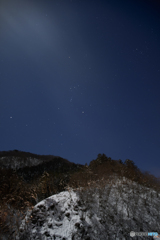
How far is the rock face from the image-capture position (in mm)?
4379

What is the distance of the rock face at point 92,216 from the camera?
438cm

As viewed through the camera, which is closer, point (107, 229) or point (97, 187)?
point (107, 229)

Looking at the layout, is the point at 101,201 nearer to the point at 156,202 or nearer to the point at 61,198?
the point at 61,198

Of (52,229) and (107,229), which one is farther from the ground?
(107,229)

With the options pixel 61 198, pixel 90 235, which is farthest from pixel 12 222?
pixel 90 235

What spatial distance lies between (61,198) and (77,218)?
1207 mm

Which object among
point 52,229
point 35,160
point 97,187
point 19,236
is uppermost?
point 35,160

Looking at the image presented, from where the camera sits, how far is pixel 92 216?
5.01 meters

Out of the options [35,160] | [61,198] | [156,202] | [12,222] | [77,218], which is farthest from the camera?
[35,160]

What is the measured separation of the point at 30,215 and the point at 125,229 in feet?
11.9

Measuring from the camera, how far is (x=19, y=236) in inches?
165

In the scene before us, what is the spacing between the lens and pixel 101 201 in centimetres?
584

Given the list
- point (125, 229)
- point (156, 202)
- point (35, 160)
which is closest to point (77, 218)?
point (125, 229)

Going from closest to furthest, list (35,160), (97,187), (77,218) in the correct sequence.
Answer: (77,218)
(97,187)
(35,160)
